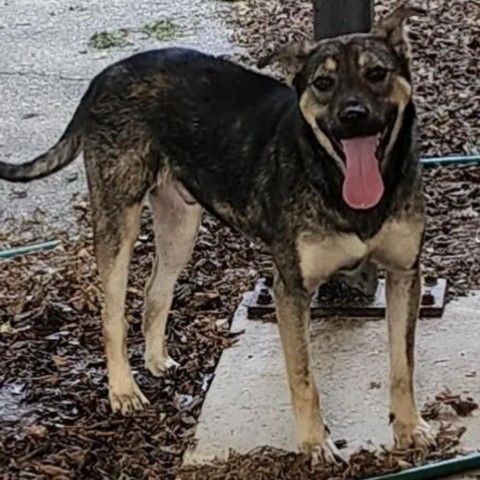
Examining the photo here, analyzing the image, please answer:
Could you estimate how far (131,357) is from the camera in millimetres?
6215

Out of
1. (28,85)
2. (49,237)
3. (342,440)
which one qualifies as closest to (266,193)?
(342,440)

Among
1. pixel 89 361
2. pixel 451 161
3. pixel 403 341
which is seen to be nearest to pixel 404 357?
pixel 403 341

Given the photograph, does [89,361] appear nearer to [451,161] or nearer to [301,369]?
[301,369]

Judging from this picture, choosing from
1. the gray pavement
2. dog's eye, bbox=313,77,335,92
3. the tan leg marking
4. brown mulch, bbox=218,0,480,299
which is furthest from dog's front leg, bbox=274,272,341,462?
the gray pavement

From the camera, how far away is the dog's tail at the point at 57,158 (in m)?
5.73

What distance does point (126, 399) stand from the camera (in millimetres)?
5699

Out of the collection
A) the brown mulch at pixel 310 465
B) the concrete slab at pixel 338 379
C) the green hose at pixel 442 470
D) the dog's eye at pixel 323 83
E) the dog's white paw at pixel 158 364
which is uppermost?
the dog's eye at pixel 323 83

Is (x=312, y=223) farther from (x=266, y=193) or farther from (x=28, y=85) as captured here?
(x=28, y=85)

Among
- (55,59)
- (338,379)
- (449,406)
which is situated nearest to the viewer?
(449,406)

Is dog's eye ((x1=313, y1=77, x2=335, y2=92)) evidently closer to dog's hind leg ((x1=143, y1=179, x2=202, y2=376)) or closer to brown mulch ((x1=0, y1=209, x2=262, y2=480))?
dog's hind leg ((x1=143, y1=179, x2=202, y2=376))

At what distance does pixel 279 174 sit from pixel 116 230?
0.87m

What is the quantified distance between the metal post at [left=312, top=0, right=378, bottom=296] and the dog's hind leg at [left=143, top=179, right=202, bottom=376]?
706mm

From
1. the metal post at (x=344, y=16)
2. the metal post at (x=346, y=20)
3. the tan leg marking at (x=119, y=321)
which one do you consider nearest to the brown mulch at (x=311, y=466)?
the tan leg marking at (x=119, y=321)

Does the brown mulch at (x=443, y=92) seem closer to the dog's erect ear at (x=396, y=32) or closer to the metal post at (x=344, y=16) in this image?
the metal post at (x=344, y=16)
